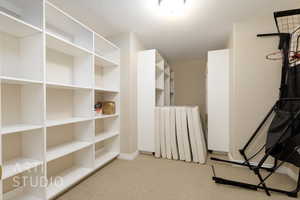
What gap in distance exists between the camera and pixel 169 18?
2076mm

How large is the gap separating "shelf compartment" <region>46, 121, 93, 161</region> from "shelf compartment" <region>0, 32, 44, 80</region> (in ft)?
2.36

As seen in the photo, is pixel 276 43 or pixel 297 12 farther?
pixel 276 43

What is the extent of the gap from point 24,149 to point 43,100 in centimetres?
57

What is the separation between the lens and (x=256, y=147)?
81.6 inches

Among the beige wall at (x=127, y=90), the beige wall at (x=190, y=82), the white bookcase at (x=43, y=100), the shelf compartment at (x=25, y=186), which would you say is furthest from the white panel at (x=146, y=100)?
the beige wall at (x=190, y=82)

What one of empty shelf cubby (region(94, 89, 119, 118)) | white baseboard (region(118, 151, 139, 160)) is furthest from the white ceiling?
white baseboard (region(118, 151, 139, 160))

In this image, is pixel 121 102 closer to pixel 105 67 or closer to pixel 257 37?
pixel 105 67

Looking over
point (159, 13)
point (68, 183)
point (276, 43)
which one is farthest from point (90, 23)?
point (276, 43)

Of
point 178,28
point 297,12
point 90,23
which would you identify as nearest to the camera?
point 297,12

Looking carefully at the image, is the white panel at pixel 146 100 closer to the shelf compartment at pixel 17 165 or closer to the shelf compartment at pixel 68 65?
the shelf compartment at pixel 68 65

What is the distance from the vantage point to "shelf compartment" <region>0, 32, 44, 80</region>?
1.32 metres

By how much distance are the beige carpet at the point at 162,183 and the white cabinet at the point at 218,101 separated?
1.77 ft

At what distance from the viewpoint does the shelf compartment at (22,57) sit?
4.34ft

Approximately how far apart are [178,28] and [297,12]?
1.43 m
